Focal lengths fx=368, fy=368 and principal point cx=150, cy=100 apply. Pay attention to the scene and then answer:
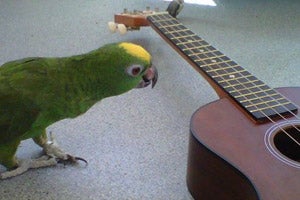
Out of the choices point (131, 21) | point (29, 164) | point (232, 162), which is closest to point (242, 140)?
point (232, 162)

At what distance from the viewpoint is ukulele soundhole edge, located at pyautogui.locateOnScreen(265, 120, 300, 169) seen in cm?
55

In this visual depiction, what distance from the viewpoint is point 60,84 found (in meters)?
0.57

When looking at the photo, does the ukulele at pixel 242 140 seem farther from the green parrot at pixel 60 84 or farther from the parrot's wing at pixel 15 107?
the parrot's wing at pixel 15 107

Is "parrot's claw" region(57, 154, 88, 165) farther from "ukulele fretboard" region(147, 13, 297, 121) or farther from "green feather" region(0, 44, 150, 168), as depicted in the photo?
"ukulele fretboard" region(147, 13, 297, 121)

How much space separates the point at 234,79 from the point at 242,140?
155mm

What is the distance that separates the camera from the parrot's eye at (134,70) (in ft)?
1.87

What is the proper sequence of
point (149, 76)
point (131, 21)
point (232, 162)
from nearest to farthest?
point (232, 162) → point (149, 76) → point (131, 21)

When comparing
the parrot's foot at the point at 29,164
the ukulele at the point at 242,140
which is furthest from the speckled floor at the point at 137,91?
the ukulele at the point at 242,140

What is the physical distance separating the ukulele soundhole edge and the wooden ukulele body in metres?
0.01

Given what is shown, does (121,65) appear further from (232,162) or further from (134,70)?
(232,162)

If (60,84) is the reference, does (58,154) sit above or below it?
below

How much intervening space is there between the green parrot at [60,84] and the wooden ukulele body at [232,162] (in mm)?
133

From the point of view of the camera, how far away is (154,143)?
0.74 m

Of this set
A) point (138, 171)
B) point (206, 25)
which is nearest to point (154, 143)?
point (138, 171)
